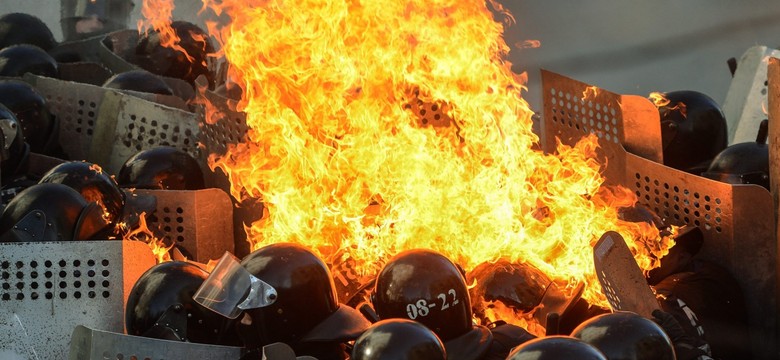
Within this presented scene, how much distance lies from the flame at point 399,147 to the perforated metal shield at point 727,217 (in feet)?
0.87

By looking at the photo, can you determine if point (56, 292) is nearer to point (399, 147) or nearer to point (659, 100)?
point (399, 147)

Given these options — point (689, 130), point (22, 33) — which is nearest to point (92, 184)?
point (689, 130)

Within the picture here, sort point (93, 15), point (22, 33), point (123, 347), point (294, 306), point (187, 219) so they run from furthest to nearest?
point (93, 15) → point (22, 33) → point (187, 219) → point (294, 306) → point (123, 347)

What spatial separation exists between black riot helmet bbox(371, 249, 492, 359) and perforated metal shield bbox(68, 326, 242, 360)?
1.31 metres

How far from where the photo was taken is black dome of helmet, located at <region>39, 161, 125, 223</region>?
30.6 feet

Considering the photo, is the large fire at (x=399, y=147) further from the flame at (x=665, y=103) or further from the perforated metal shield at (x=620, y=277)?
the flame at (x=665, y=103)

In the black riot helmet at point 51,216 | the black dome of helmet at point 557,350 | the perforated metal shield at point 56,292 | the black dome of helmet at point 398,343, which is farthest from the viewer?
the black riot helmet at point 51,216

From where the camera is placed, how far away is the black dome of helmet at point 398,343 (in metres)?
5.78

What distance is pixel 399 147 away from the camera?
9281 mm

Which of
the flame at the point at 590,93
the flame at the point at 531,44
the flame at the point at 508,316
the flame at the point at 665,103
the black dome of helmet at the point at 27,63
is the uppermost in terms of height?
the flame at the point at 531,44

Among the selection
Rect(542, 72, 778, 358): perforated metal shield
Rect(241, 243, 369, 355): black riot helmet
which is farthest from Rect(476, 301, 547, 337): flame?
Rect(542, 72, 778, 358): perforated metal shield

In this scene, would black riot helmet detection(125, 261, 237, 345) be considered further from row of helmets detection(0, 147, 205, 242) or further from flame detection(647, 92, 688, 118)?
flame detection(647, 92, 688, 118)

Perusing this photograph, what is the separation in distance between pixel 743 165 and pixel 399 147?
3.03 metres

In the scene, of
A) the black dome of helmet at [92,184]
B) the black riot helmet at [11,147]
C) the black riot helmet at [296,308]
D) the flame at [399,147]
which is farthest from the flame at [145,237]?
the black riot helmet at [296,308]
